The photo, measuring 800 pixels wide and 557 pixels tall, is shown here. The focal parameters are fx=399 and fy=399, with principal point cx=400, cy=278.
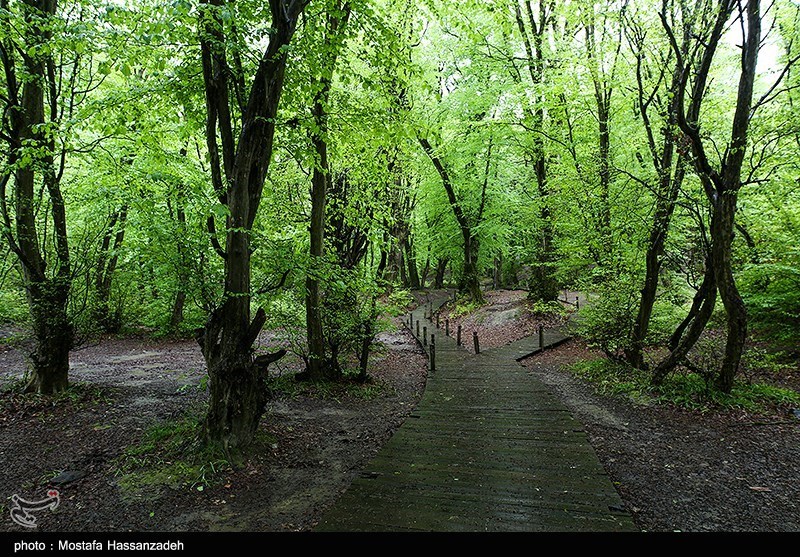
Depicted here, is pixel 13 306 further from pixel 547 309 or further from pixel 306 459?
pixel 547 309

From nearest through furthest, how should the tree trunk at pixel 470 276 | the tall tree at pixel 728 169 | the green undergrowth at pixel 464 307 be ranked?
Answer: the tall tree at pixel 728 169, the green undergrowth at pixel 464 307, the tree trunk at pixel 470 276

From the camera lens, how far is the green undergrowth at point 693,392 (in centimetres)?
684

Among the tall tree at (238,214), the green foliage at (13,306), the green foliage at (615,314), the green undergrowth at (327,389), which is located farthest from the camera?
the green foliage at (615,314)

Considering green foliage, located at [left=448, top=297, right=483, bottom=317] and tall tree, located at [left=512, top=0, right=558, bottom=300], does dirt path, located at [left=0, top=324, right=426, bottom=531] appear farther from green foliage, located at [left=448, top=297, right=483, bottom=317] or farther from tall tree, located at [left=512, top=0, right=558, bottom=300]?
green foliage, located at [left=448, top=297, right=483, bottom=317]

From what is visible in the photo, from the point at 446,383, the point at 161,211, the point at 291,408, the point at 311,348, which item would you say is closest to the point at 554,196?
the point at 446,383

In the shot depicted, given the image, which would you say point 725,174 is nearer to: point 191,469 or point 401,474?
point 401,474

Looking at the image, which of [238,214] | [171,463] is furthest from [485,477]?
[238,214]

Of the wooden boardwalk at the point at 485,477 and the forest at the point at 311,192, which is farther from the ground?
the forest at the point at 311,192

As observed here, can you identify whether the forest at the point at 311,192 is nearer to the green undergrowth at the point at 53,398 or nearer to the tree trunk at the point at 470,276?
the green undergrowth at the point at 53,398

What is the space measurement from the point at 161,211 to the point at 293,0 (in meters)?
3.47

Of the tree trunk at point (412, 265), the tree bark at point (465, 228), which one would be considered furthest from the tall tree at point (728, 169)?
the tree trunk at point (412, 265)

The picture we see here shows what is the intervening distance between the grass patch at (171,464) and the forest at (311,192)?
110 millimetres

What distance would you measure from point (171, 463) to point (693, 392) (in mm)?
8561

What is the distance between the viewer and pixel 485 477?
15.0 feet
